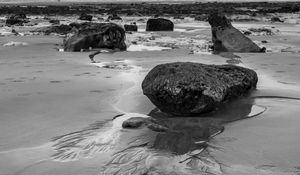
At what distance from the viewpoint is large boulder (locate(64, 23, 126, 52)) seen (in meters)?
11.8

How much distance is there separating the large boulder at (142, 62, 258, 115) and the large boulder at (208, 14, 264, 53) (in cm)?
604

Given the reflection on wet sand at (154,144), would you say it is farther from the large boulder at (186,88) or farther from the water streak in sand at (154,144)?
the large boulder at (186,88)

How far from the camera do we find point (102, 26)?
1284 cm

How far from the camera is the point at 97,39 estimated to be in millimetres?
12234

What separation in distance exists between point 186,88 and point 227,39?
727 centimetres

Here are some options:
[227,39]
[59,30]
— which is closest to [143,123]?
[227,39]

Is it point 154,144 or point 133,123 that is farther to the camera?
point 133,123

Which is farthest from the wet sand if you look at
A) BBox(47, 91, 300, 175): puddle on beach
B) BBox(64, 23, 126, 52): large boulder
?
BBox(64, 23, 126, 52): large boulder

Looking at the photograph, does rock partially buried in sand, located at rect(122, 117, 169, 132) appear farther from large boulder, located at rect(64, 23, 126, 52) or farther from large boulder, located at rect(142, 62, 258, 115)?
large boulder, located at rect(64, 23, 126, 52)

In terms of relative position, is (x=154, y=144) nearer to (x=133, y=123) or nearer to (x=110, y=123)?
(x=133, y=123)

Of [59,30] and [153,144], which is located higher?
[153,144]

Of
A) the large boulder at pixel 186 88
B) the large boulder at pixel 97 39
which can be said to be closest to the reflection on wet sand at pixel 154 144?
the large boulder at pixel 186 88

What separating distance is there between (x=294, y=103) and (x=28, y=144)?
3416mm

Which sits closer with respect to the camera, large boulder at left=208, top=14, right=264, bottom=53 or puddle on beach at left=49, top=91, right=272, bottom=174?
puddle on beach at left=49, top=91, right=272, bottom=174
